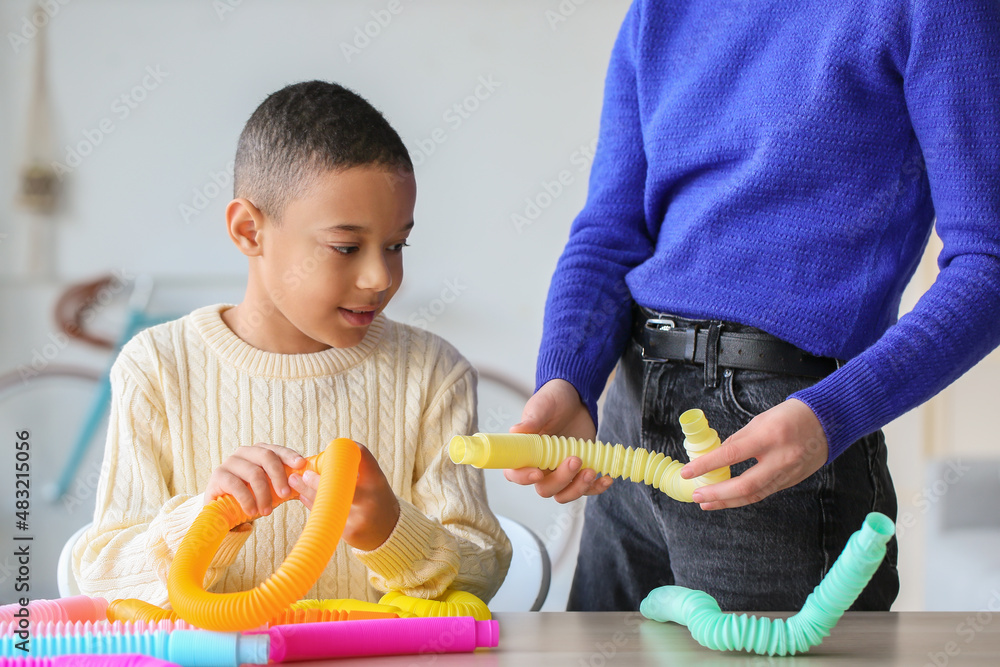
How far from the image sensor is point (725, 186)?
1138 millimetres

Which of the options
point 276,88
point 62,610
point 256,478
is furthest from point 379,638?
point 276,88

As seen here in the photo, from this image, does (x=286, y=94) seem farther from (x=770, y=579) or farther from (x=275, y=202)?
(x=770, y=579)

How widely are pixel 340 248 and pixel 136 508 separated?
42cm

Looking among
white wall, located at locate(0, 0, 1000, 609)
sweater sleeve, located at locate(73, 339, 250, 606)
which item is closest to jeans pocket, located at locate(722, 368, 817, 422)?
sweater sleeve, located at locate(73, 339, 250, 606)

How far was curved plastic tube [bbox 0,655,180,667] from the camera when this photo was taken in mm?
712

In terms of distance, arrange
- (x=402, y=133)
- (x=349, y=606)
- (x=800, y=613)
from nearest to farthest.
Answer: (x=800, y=613) < (x=349, y=606) < (x=402, y=133)

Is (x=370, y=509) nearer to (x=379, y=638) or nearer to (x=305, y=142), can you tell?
(x=379, y=638)

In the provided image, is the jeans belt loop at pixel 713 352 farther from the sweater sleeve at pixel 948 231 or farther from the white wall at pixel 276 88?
the white wall at pixel 276 88

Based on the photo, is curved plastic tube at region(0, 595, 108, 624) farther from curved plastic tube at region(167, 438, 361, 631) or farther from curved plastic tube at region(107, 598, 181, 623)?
curved plastic tube at region(167, 438, 361, 631)

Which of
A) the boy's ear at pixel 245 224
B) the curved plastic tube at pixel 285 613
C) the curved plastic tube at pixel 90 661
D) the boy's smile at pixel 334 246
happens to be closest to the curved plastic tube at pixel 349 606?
the curved plastic tube at pixel 285 613

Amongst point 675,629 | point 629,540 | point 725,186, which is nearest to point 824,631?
point 675,629

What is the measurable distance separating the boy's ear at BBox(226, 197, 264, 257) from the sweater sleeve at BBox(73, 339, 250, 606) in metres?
0.20

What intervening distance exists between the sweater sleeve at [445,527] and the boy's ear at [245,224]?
33 centimetres

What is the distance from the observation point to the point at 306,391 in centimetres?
119
